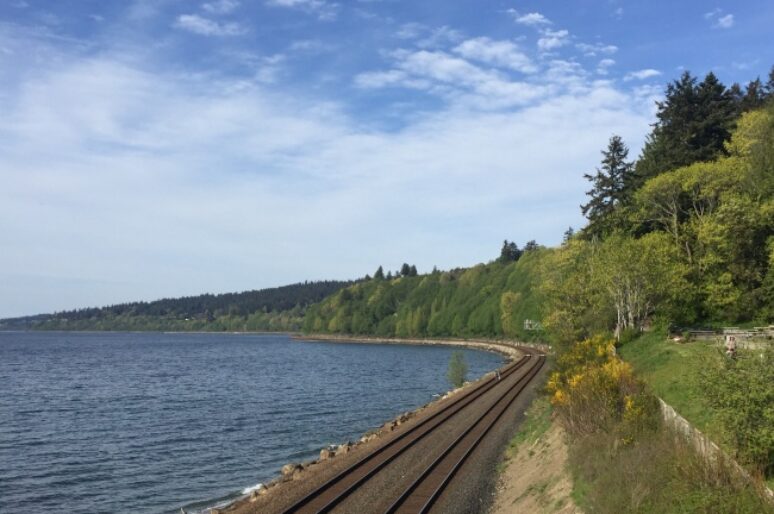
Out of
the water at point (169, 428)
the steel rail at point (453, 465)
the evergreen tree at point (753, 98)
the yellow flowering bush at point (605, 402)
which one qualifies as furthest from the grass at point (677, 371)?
the evergreen tree at point (753, 98)

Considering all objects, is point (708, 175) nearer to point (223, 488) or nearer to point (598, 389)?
point (598, 389)

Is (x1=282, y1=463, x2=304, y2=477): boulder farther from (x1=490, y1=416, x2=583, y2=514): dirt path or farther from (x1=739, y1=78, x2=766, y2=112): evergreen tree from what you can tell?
(x1=739, y1=78, x2=766, y2=112): evergreen tree

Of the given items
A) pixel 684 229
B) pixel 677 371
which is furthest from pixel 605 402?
pixel 684 229

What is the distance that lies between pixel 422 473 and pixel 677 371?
11.7m

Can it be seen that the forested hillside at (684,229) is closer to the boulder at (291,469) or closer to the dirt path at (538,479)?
the dirt path at (538,479)

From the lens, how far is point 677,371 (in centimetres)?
2598

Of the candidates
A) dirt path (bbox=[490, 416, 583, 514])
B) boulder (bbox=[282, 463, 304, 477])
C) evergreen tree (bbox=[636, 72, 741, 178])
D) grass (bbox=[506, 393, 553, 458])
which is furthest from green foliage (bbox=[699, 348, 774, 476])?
evergreen tree (bbox=[636, 72, 741, 178])

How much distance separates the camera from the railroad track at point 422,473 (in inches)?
821

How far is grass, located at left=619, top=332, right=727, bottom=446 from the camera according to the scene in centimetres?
1603

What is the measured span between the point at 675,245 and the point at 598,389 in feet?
110

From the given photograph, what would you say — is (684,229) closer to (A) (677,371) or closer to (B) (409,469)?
(A) (677,371)

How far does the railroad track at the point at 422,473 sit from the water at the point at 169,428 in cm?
656

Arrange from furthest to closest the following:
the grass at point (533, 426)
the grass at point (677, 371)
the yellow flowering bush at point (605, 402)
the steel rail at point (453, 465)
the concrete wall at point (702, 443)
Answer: the grass at point (533, 426)
the steel rail at point (453, 465)
the yellow flowering bush at point (605, 402)
the grass at point (677, 371)
the concrete wall at point (702, 443)

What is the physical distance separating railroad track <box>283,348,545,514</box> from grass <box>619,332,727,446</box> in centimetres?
861
